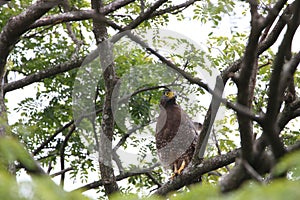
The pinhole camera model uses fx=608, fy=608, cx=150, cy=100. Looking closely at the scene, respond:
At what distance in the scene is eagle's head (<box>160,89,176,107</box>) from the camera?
23.6 feet

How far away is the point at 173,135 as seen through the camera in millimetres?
7262

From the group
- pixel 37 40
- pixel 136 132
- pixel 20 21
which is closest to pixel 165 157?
pixel 136 132

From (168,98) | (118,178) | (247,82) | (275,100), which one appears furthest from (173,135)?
(275,100)

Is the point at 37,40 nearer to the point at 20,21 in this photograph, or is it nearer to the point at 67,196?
the point at 20,21

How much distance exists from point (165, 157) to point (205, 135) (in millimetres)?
2397

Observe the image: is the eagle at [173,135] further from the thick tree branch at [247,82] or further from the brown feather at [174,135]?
the thick tree branch at [247,82]

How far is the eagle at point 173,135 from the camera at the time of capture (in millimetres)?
7039

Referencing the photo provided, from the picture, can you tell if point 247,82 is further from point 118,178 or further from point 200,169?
point 118,178

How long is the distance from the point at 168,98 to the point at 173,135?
446 mm

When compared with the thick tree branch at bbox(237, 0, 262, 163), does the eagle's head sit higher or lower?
higher

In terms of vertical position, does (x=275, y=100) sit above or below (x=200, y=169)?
below

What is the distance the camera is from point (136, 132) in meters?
6.89

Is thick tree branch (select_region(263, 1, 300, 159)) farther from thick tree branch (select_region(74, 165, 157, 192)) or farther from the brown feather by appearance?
the brown feather

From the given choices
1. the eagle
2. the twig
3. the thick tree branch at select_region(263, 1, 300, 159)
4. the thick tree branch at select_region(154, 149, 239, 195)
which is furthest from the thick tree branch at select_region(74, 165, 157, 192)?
the thick tree branch at select_region(263, 1, 300, 159)
